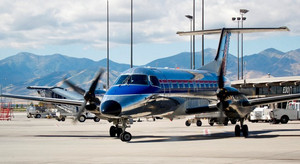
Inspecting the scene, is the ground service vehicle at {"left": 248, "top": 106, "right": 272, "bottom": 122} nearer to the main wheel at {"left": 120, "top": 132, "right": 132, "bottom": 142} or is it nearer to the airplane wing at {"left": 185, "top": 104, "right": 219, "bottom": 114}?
the airplane wing at {"left": 185, "top": 104, "right": 219, "bottom": 114}

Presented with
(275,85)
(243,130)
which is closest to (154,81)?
(243,130)

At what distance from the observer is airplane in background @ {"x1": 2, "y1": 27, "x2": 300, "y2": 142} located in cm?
2498

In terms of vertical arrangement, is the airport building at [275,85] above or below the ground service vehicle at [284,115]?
above

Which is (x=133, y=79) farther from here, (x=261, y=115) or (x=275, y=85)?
(x=275, y=85)

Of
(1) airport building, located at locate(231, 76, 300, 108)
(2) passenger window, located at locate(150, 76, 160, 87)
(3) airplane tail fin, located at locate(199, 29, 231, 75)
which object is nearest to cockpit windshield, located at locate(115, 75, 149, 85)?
(2) passenger window, located at locate(150, 76, 160, 87)

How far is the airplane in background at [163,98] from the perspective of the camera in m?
25.0

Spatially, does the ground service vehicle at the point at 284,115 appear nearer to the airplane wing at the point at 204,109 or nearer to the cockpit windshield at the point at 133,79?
the airplane wing at the point at 204,109

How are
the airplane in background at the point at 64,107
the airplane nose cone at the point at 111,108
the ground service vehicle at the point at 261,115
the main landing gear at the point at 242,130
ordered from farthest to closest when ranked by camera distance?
1. the airplane in background at the point at 64,107
2. the ground service vehicle at the point at 261,115
3. the main landing gear at the point at 242,130
4. the airplane nose cone at the point at 111,108

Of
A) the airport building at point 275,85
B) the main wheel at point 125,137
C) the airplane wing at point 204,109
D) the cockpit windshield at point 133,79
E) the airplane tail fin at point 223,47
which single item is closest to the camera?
the main wheel at point 125,137

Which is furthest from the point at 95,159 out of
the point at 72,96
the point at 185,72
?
the point at 72,96

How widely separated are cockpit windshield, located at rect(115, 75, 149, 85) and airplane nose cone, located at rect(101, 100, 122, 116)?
180 cm

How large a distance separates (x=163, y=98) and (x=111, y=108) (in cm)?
369

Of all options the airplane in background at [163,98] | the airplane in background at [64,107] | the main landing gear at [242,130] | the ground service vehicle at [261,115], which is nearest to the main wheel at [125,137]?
the airplane in background at [163,98]

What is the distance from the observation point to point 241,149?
20.2 m
